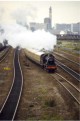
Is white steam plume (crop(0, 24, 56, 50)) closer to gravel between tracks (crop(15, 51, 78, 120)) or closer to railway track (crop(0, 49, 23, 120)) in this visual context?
gravel between tracks (crop(15, 51, 78, 120))

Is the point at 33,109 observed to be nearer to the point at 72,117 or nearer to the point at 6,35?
the point at 72,117

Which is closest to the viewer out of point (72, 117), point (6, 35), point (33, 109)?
point (72, 117)

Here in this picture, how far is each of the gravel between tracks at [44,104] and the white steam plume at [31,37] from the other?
756 inches

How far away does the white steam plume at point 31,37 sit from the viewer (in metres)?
49.3

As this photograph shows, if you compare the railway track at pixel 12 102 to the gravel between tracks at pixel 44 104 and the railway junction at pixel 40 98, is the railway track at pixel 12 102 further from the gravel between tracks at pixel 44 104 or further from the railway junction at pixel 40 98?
the gravel between tracks at pixel 44 104

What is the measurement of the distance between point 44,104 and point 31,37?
129ft

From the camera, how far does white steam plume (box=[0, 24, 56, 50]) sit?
4926 cm

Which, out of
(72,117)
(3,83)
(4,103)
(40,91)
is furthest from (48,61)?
(72,117)

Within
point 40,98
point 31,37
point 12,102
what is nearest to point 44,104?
point 40,98

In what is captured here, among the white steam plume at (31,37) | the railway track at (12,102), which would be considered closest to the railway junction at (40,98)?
the railway track at (12,102)

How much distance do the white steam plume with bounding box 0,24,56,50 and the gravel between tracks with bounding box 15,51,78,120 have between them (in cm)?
1921

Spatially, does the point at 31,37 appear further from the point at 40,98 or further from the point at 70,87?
the point at 40,98

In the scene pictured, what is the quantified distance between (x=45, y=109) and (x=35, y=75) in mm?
16738

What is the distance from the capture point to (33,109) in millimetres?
20688
